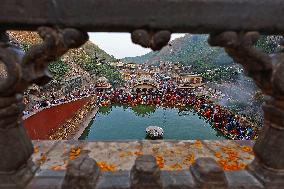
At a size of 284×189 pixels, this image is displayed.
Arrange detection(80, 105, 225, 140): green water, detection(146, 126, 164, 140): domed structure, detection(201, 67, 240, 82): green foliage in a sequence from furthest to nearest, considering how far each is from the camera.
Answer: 1. detection(201, 67, 240, 82): green foliage
2. detection(80, 105, 225, 140): green water
3. detection(146, 126, 164, 140): domed structure

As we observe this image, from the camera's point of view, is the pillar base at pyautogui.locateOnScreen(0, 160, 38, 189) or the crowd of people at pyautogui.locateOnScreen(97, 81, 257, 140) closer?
the pillar base at pyautogui.locateOnScreen(0, 160, 38, 189)

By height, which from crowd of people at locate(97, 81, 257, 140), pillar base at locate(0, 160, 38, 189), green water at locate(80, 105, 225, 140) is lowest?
green water at locate(80, 105, 225, 140)

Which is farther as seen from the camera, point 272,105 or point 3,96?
point 272,105

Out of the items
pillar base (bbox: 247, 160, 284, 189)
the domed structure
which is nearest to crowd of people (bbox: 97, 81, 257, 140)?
the domed structure

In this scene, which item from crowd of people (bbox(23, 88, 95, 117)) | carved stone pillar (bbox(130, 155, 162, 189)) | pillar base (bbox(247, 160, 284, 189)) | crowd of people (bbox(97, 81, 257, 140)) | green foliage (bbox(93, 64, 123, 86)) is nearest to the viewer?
carved stone pillar (bbox(130, 155, 162, 189))

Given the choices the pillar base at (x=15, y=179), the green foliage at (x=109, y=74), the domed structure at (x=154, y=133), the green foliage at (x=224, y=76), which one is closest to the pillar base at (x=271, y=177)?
the pillar base at (x=15, y=179)

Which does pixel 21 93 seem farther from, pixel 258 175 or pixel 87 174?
pixel 258 175

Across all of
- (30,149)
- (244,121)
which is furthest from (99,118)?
(30,149)

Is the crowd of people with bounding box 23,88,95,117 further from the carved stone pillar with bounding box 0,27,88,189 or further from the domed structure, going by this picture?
the carved stone pillar with bounding box 0,27,88,189
